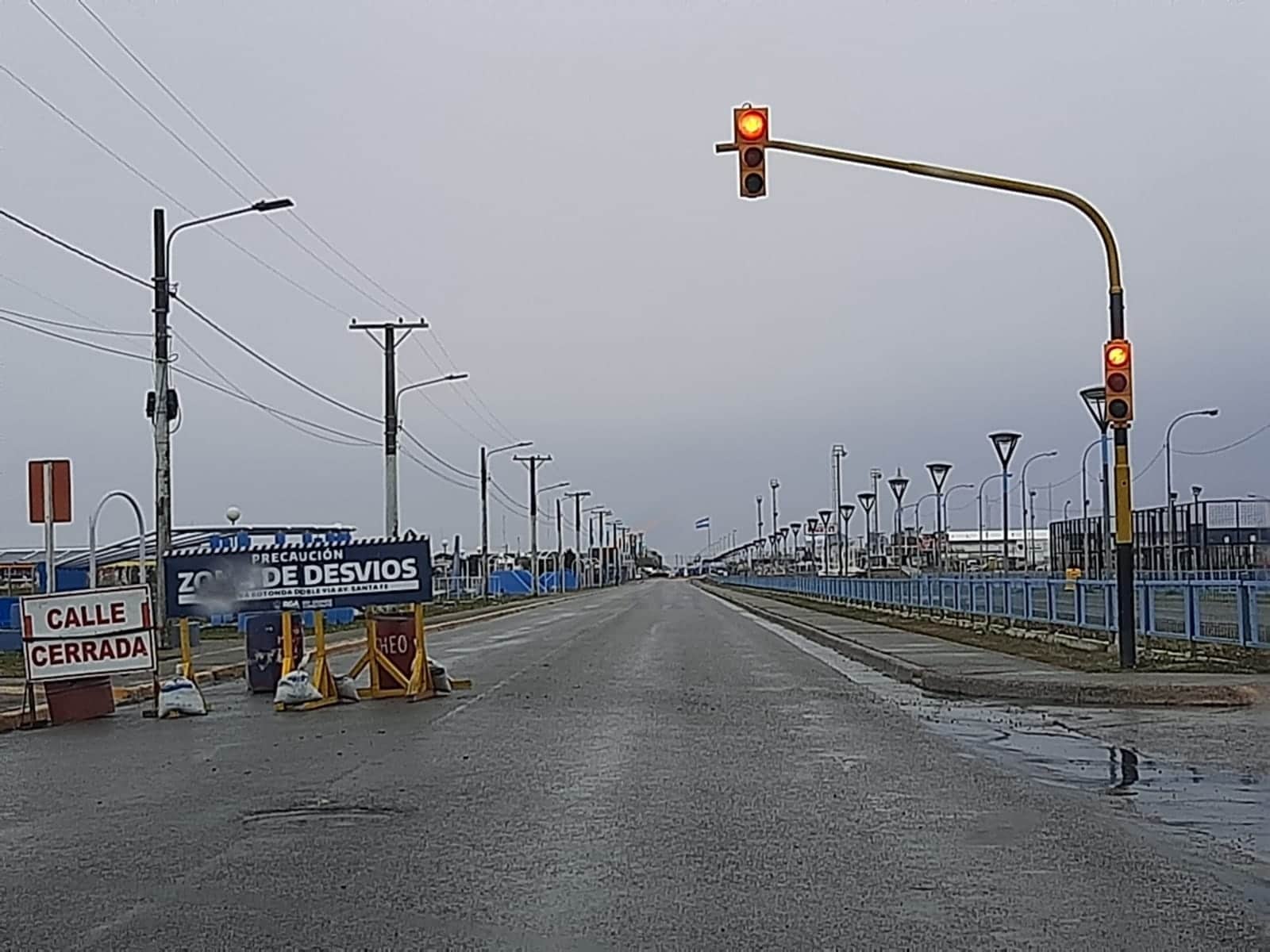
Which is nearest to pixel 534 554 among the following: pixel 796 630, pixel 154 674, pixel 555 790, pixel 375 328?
pixel 375 328

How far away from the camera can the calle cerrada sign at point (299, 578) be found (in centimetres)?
2116

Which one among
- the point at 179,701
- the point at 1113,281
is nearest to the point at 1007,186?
the point at 1113,281

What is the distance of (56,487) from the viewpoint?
23516 millimetres

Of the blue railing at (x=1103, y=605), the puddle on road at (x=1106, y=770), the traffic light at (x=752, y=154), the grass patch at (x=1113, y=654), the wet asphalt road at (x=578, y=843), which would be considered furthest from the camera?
the blue railing at (x=1103, y=605)

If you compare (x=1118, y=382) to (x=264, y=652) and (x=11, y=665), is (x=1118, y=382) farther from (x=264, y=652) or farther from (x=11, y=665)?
(x=11, y=665)

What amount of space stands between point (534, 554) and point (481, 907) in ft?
327

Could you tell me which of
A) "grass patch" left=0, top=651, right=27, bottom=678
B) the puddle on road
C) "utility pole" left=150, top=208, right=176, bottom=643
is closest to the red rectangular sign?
"grass patch" left=0, top=651, right=27, bottom=678

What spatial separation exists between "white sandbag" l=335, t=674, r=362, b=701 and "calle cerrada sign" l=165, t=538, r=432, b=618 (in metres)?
1.00

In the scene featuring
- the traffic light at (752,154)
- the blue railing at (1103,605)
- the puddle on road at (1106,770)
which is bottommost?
the puddle on road at (1106,770)

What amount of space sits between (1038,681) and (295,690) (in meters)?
9.35

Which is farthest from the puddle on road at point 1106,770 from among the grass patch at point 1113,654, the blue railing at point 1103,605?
the blue railing at point 1103,605

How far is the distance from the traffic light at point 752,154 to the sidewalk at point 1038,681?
714cm

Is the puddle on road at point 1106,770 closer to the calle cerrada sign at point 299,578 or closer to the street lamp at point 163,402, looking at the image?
the calle cerrada sign at point 299,578

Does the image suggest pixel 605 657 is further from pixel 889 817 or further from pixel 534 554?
pixel 534 554
